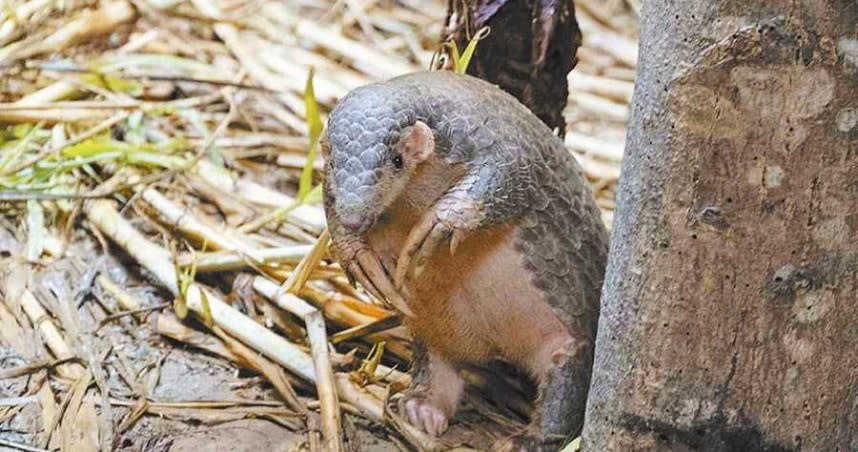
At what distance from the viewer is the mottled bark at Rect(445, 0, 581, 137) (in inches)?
107

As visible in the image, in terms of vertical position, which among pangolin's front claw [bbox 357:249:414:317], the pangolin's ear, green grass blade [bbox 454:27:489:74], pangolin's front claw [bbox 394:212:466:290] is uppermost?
green grass blade [bbox 454:27:489:74]

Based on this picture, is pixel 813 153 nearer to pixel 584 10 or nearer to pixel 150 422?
pixel 150 422

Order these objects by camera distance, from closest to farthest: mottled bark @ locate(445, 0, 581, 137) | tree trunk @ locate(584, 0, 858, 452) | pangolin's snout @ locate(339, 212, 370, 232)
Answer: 1. tree trunk @ locate(584, 0, 858, 452)
2. pangolin's snout @ locate(339, 212, 370, 232)
3. mottled bark @ locate(445, 0, 581, 137)

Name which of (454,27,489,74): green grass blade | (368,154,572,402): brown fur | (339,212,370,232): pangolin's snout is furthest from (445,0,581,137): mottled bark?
(339,212,370,232): pangolin's snout

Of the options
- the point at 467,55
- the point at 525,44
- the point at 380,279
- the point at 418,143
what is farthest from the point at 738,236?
the point at 525,44

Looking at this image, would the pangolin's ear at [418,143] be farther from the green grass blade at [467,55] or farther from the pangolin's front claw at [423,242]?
the green grass blade at [467,55]

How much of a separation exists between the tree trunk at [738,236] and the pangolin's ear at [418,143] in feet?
1.16

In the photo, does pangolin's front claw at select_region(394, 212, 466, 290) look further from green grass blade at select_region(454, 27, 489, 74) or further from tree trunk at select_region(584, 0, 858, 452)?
green grass blade at select_region(454, 27, 489, 74)

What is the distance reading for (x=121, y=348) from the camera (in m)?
2.75

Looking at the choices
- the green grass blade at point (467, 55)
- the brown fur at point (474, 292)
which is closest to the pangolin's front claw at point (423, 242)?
the brown fur at point (474, 292)

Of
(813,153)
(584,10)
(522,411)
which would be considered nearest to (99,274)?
(522,411)

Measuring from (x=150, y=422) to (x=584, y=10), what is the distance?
2.88 m

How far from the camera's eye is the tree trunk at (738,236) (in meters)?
1.76

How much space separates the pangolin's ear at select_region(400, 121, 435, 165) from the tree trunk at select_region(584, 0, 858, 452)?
1.16ft
